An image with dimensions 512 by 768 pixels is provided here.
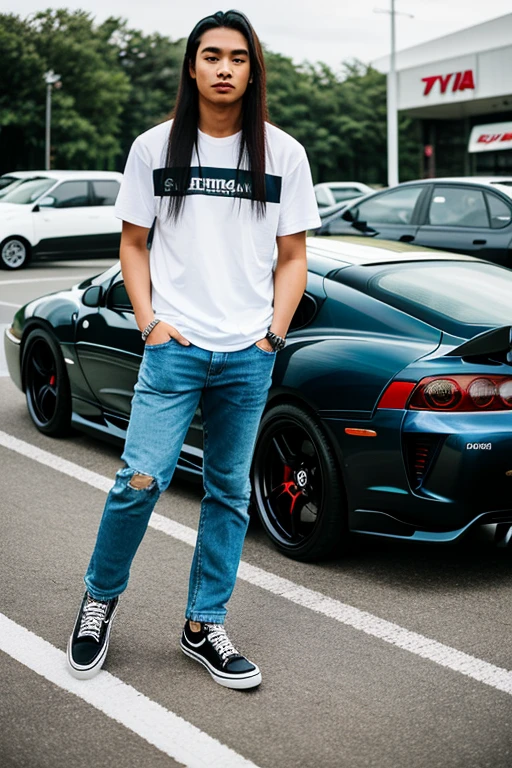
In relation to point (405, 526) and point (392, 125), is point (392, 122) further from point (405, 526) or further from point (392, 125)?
point (405, 526)

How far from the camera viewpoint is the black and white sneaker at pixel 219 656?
3.43 metres

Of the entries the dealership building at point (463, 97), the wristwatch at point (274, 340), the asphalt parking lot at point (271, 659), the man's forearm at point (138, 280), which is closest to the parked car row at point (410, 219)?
the asphalt parking lot at point (271, 659)

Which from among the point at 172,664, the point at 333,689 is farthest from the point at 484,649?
the point at 172,664

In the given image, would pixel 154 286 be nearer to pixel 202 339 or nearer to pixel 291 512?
pixel 202 339

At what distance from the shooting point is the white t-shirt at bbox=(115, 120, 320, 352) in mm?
3303

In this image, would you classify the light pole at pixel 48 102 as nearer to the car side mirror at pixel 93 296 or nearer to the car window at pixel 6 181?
the car window at pixel 6 181

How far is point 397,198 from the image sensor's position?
11.7 metres

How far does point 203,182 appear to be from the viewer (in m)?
3.30

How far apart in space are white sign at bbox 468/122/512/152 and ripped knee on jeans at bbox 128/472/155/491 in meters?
34.0

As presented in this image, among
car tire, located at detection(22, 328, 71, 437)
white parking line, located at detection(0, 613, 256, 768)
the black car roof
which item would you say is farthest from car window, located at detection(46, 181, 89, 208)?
white parking line, located at detection(0, 613, 256, 768)

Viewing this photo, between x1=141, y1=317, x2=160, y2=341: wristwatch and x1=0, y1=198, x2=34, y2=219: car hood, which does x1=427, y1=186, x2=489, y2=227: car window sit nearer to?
x1=141, y1=317, x2=160, y2=341: wristwatch

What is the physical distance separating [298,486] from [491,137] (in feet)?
110

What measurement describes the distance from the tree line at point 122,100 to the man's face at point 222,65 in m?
38.6

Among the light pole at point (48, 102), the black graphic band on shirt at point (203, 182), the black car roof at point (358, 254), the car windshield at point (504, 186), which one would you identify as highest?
the light pole at point (48, 102)
